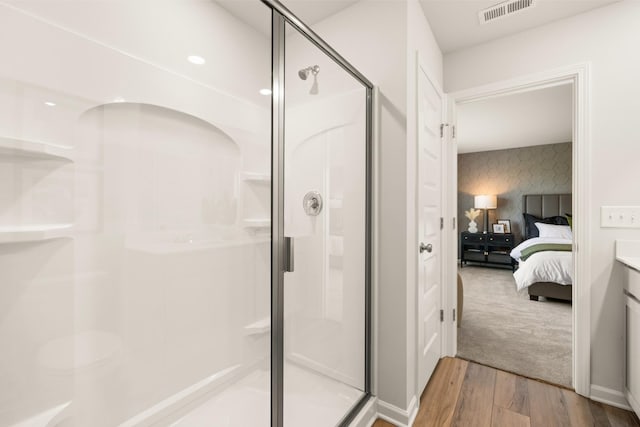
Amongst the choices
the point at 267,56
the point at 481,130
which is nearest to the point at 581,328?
the point at 267,56

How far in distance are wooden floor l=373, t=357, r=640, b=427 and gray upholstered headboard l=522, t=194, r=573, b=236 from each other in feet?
15.5

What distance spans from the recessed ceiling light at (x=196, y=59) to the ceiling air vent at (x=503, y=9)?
72.7 inches

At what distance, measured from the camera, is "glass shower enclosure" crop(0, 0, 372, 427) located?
2.65 ft

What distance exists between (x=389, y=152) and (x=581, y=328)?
66.2 inches

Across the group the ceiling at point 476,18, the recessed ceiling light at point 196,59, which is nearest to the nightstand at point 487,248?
the ceiling at point 476,18

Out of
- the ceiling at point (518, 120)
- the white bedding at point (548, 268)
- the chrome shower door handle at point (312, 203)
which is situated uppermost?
the ceiling at point (518, 120)

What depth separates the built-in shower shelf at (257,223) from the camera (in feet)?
3.76

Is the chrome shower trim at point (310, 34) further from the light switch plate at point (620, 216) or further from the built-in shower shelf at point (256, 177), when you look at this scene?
the light switch plate at point (620, 216)

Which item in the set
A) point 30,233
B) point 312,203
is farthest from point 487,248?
point 30,233

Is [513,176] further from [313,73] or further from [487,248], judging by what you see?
[313,73]

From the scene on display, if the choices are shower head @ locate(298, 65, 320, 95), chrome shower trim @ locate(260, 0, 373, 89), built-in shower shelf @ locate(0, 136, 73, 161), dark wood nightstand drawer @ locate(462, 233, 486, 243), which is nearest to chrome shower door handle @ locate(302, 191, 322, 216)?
shower head @ locate(298, 65, 320, 95)

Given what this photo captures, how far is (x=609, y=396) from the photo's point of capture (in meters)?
1.78

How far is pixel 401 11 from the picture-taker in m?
1.61

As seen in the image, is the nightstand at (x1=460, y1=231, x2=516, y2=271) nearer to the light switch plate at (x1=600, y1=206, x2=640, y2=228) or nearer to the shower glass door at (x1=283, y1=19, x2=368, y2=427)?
the light switch plate at (x1=600, y1=206, x2=640, y2=228)
